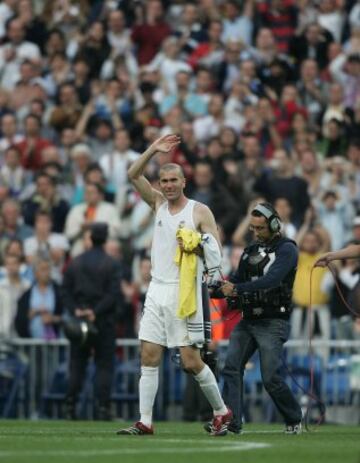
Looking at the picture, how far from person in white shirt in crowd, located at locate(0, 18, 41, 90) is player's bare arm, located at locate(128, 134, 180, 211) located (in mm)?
13451

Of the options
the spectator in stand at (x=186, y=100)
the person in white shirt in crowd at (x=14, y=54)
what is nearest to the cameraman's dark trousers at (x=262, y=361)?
the spectator in stand at (x=186, y=100)

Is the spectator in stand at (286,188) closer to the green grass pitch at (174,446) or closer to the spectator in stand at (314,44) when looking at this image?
the spectator in stand at (314,44)

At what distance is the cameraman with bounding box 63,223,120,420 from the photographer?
21625mm

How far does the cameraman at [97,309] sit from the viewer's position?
70.9 ft

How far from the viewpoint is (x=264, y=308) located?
53.3ft

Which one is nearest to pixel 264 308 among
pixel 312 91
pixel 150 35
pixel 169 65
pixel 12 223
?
pixel 12 223

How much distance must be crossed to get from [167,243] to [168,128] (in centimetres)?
1108

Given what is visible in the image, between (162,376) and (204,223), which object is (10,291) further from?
(204,223)

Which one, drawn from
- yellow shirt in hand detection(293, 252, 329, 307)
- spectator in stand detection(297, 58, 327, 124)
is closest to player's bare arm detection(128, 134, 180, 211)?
yellow shirt in hand detection(293, 252, 329, 307)

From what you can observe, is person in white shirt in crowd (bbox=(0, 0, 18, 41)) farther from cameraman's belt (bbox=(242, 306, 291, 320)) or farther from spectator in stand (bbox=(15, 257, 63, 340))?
cameraman's belt (bbox=(242, 306, 291, 320))

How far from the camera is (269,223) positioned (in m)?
16.2

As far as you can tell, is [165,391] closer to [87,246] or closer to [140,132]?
[87,246]

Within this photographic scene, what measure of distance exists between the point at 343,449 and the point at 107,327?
7919 mm

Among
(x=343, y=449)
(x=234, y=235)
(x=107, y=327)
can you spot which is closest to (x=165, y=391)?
(x=107, y=327)
